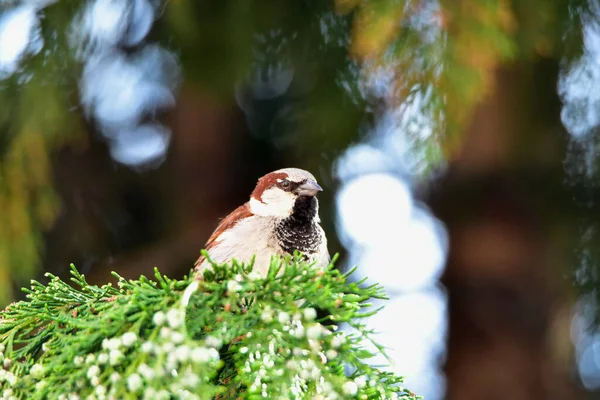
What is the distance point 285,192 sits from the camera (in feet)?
7.11

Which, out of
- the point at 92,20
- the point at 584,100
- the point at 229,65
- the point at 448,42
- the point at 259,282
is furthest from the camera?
the point at 584,100

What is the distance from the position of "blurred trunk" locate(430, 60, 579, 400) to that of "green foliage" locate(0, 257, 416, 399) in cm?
220

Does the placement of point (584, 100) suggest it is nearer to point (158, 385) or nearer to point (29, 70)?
point (29, 70)

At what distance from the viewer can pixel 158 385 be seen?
772 mm

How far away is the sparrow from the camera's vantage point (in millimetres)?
1995

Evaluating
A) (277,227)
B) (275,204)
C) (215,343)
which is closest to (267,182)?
(275,204)

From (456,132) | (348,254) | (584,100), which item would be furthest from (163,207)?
(584,100)

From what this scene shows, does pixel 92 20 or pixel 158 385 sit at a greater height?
pixel 92 20

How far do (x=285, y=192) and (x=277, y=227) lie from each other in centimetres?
15

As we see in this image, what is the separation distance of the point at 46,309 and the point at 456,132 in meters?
1.25

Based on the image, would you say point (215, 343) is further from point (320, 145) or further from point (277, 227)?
point (320, 145)

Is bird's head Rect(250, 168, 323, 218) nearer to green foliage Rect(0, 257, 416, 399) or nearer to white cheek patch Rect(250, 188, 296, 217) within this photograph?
white cheek patch Rect(250, 188, 296, 217)

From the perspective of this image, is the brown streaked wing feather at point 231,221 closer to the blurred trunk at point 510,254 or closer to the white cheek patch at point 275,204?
the white cheek patch at point 275,204

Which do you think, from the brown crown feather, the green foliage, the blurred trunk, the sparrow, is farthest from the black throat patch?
the blurred trunk
